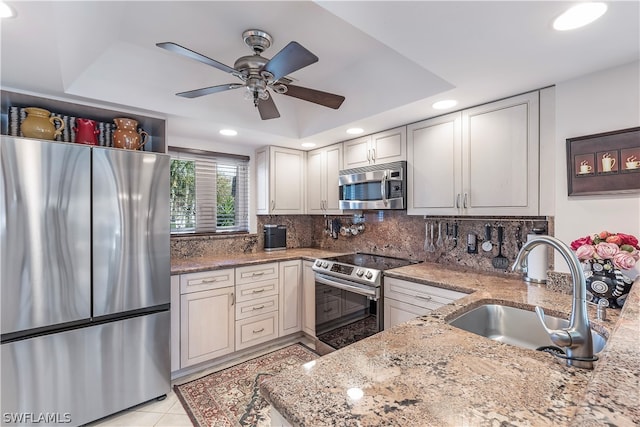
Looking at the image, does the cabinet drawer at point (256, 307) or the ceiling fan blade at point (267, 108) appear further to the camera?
the cabinet drawer at point (256, 307)

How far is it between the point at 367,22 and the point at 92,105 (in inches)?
77.1

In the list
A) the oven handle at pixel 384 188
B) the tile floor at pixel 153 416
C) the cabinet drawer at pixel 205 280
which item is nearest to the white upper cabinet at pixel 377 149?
the oven handle at pixel 384 188

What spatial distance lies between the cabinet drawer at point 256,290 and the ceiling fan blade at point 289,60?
6.21 feet

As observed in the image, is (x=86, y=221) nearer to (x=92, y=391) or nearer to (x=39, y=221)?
(x=39, y=221)

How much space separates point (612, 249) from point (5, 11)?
9.32ft

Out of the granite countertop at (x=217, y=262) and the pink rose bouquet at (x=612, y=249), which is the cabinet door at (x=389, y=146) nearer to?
the granite countertop at (x=217, y=262)

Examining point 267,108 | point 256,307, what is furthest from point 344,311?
point 267,108

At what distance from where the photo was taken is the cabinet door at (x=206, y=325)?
2.39 meters

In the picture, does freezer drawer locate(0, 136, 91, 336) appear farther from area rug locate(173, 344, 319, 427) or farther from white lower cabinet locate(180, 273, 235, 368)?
area rug locate(173, 344, 319, 427)

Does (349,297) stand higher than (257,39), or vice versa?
(257,39)

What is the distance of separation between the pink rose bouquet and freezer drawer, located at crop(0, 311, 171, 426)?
262 cm

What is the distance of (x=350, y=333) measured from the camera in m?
2.51

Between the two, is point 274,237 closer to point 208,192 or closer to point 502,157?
point 208,192

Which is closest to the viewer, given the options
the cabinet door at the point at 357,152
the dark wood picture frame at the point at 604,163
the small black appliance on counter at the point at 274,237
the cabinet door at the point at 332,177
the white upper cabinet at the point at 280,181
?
the dark wood picture frame at the point at 604,163
